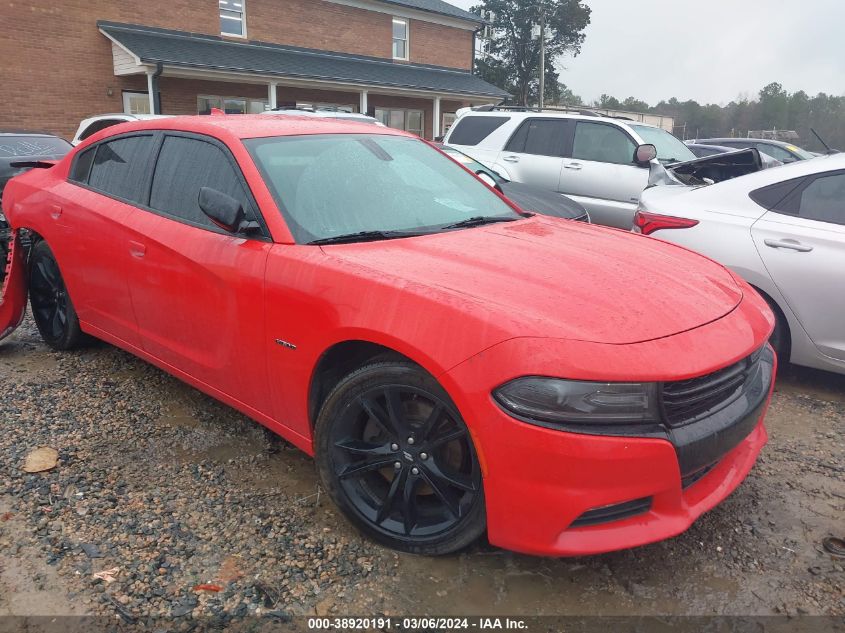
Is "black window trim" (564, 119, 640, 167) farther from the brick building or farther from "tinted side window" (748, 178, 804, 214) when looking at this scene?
the brick building

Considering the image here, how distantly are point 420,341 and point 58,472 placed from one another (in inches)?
78.9

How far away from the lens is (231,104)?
19.8 m

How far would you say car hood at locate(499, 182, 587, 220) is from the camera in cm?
632

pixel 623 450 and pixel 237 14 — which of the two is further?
pixel 237 14

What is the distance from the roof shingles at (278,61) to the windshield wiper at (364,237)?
15.5 metres

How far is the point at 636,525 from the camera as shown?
85.0 inches

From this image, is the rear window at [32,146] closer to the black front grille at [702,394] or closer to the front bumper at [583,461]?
the front bumper at [583,461]

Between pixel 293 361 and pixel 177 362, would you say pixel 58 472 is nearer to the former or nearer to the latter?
pixel 177 362

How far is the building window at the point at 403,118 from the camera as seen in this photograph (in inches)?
953

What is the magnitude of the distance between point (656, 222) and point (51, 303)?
418 cm

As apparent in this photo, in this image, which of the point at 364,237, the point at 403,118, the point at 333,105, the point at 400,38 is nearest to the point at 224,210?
the point at 364,237

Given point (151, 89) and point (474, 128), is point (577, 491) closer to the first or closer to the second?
point (474, 128)

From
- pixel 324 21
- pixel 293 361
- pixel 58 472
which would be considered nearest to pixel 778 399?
pixel 293 361

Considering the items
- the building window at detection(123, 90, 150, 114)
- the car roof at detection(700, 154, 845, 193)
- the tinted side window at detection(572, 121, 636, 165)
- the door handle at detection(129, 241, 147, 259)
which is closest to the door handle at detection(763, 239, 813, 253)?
the car roof at detection(700, 154, 845, 193)
